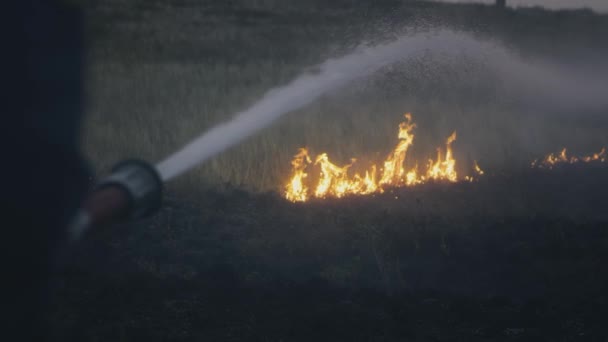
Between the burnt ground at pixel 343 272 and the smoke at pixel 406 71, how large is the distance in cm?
97

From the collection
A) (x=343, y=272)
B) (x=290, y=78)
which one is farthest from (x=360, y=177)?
(x=290, y=78)

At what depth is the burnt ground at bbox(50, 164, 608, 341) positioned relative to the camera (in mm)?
5125

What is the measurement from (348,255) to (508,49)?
25.0 meters

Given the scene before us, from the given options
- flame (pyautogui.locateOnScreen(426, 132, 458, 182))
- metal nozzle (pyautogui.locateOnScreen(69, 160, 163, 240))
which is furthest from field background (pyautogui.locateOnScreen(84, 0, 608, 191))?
metal nozzle (pyautogui.locateOnScreen(69, 160, 163, 240))

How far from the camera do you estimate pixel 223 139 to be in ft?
29.2

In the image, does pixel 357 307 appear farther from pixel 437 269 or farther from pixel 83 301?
pixel 83 301

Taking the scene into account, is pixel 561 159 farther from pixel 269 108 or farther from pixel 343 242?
pixel 343 242

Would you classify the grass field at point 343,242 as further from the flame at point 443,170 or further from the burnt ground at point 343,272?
the flame at point 443,170

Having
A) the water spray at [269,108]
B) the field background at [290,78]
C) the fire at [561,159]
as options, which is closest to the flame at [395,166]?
the field background at [290,78]

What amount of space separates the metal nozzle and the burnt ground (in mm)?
2741

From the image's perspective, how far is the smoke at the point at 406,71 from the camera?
37.4ft

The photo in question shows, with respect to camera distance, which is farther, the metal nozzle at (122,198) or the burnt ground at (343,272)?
the burnt ground at (343,272)

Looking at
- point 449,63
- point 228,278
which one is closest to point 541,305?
point 228,278

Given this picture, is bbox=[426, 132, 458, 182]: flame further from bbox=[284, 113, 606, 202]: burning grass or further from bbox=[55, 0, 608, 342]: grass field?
bbox=[55, 0, 608, 342]: grass field
